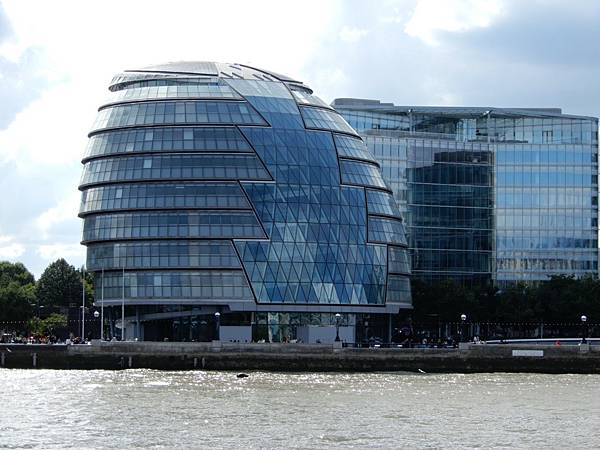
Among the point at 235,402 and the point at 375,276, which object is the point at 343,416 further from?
the point at 375,276

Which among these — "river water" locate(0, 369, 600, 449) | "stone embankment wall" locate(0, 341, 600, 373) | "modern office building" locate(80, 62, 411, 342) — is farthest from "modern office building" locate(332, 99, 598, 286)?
"river water" locate(0, 369, 600, 449)

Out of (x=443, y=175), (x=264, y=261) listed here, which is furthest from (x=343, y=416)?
(x=443, y=175)

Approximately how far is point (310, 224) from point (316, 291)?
21.6 feet

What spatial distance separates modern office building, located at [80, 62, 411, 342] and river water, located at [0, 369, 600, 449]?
32.8 metres

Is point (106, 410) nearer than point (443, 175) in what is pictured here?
Yes

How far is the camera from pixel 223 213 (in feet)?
470

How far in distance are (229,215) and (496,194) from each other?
48.6m

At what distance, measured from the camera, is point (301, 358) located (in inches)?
4882

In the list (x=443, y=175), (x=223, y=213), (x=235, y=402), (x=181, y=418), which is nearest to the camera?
(x=181, y=418)

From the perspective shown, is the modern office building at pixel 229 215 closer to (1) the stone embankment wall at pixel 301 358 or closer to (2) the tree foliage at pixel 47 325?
(2) the tree foliage at pixel 47 325

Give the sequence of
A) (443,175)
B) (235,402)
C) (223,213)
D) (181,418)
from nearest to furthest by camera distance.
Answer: (181,418) < (235,402) < (223,213) < (443,175)

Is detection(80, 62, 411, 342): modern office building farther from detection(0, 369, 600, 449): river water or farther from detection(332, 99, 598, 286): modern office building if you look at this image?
detection(0, 369, 600, 449): river water

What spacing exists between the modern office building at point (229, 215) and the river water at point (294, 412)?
32.8 m

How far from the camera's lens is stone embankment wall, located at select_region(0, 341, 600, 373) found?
4867 inches
